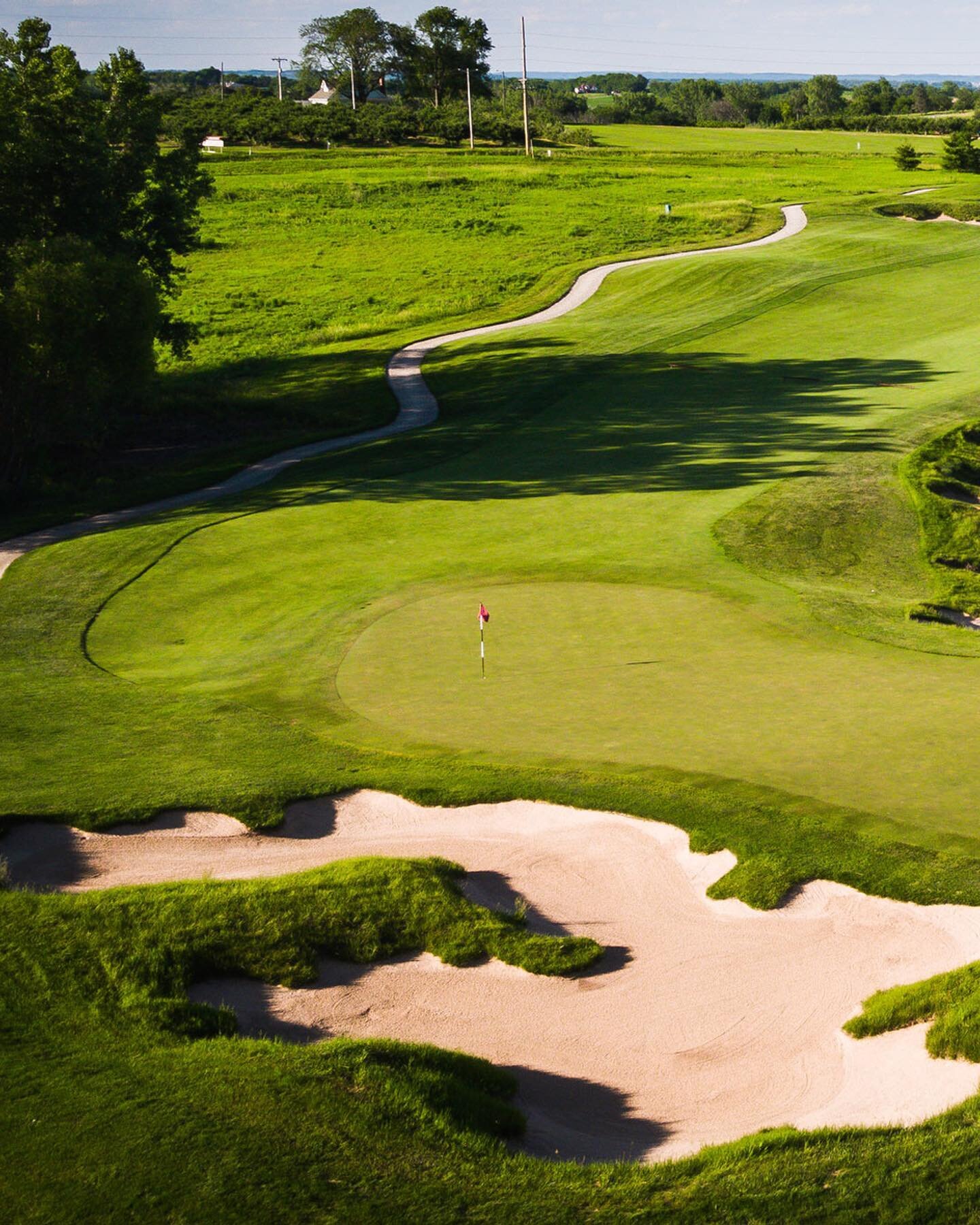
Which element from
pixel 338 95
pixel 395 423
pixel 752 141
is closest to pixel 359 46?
pixel 338 95

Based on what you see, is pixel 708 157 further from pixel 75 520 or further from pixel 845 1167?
pixel 845 1167

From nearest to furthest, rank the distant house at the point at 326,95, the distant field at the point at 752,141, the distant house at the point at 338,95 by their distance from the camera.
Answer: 1. the distant field at the point at 752,141
2. the distant house at the point at 338,95
3. the distant house at the point at 326,95

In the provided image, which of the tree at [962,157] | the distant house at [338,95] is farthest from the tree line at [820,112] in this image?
the tree at [962,157]

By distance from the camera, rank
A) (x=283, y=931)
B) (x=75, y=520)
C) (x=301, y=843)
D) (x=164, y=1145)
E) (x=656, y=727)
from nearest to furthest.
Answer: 1. (x=164, y=1145)
2. (x=283, y=931)
3. (x=301, y=843)
4. (x=656, y=727)
5. (x=75, y=520)

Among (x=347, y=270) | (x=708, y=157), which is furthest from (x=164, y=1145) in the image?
(x=708, y=157)

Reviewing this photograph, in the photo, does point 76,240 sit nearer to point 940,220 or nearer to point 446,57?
point 940,220

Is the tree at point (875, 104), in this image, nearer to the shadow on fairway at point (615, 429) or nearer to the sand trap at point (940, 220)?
the sand trap at point (940, 220)
